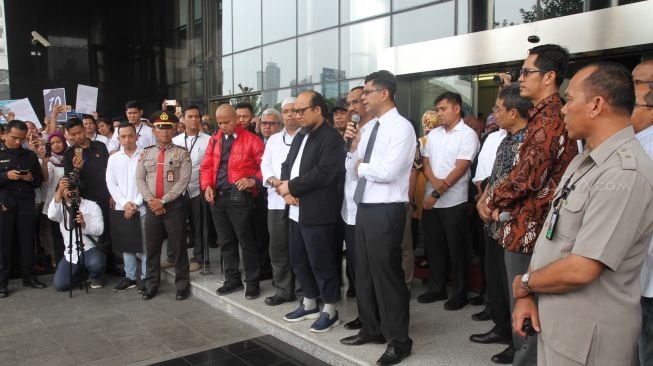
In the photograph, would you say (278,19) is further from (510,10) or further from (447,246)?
(447,246)

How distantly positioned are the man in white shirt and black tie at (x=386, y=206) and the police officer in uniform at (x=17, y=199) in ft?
14.4

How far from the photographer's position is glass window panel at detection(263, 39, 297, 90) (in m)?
11.9

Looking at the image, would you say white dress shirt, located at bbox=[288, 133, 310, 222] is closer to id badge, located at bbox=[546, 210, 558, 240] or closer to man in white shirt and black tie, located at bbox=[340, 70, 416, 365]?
man in white shirt and black tie, located at bbox=[340, 70, 416, 365]

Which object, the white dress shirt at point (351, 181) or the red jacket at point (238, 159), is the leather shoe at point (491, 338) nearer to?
the white dress shirt at point (351, 181)

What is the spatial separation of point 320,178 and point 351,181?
0.27 meters

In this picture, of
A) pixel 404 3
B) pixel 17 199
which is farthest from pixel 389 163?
pixel 404 3

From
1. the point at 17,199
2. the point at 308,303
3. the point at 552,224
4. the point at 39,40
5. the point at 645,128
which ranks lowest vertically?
the point at 308,303

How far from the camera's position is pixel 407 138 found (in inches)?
132

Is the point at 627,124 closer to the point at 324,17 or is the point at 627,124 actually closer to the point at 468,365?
the point at 468,365

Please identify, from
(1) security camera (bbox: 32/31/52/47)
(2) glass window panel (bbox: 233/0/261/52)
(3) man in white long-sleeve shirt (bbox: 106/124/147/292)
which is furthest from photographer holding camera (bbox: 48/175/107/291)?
(1) security camera (bbox: 32/31/52/47)

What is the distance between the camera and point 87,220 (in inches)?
232

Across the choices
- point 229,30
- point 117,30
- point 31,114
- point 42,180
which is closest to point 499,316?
point 42,180

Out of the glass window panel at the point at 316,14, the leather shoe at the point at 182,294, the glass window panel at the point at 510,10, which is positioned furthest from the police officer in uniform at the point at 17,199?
the glass window panel at the point at 316,14

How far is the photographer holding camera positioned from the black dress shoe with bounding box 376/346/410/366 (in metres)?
4.04
